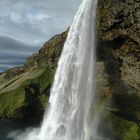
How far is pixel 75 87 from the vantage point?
54.7 meters

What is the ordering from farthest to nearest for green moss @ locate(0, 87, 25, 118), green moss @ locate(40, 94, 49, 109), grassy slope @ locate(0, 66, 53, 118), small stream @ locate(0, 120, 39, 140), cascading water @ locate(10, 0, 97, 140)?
green moss @ locate(40, 94, 49, 109) < grassy slope @ locate(0, 66, 53, 118) < green moss @ locate(0, 87, 25, 118) < small stream @ locate(0, 120, 39, 140) < cascading water @ locate(10, 0, 97, 140)

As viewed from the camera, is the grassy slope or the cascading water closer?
the cascading water

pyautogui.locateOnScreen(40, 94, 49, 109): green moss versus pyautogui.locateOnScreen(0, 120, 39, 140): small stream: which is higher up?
pyautogui.locateOnScreen(40, 94, 49, 109): green moss

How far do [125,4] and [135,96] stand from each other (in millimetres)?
13458

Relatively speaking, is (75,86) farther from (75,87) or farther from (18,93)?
(18,93)

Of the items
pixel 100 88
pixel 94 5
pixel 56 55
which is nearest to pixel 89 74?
pixel 100 88

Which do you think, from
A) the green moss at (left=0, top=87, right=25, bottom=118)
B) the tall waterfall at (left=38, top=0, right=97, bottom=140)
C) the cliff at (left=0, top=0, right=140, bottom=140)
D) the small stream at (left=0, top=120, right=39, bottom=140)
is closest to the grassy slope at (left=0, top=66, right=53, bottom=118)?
the green moss at (left=0, top=87, right=25, bottom=118)

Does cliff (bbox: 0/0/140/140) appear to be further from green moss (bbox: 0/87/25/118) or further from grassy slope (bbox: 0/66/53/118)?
green moss (bbox: 0/87/25/118)

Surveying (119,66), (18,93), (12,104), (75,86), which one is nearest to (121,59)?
(119,66)

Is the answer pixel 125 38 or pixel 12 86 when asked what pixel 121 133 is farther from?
pixel 12 86

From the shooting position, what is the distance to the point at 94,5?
188 ft

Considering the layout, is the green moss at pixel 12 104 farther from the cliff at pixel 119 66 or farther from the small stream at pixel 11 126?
the cliff at pixel 119 66

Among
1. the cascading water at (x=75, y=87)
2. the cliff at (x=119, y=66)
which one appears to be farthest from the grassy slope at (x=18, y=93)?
the cliff at (x=119, y=66)

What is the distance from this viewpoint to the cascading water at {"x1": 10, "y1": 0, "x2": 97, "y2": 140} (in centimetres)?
5381
